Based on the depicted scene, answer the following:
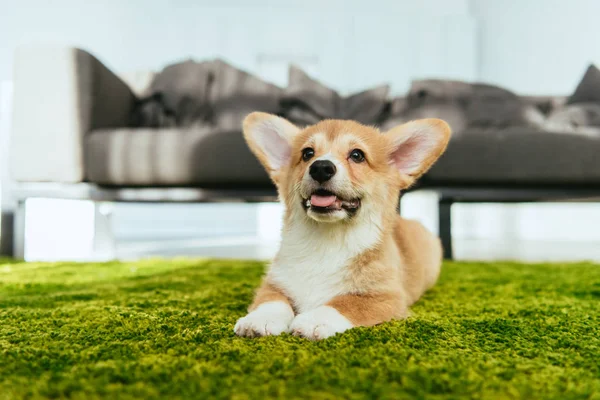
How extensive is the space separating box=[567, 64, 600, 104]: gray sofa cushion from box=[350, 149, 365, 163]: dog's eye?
6.83 feet

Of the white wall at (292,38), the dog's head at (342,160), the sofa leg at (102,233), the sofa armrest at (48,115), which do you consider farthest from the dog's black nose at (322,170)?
the white wall at (292,38)

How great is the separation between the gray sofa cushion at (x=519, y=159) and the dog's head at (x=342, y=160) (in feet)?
3.18

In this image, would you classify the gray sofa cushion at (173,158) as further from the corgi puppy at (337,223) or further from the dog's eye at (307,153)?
the dog's eye at (307,153)

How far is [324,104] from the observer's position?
2.67 metres

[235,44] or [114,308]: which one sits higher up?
[235,44]

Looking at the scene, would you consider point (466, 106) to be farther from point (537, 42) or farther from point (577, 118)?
point (537, 42)

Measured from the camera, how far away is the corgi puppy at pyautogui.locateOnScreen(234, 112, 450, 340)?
882 mm

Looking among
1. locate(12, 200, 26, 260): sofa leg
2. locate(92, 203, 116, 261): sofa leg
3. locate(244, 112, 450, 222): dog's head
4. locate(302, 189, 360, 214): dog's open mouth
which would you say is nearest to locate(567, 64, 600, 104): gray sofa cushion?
locate(244, 112, 450, 222): dog's head

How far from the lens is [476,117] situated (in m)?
2.59

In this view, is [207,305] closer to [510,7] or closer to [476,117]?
[476,117]

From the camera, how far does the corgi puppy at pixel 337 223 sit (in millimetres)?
882

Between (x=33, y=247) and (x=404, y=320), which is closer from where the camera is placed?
(x=404, y=320)

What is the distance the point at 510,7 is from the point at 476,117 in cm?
345

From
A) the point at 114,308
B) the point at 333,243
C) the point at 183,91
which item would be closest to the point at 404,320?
the point at 333,243
